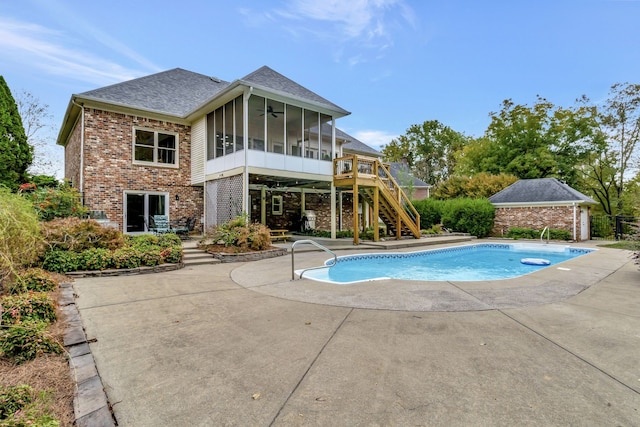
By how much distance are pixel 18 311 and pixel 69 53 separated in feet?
47.0

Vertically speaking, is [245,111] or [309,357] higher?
[245,111]

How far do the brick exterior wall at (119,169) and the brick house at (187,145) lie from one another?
0.11 feet

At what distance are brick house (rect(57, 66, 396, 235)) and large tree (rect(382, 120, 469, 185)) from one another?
2822 cm

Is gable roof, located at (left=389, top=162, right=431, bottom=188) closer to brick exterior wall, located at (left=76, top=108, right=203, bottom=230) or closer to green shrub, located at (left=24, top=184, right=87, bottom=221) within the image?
brick exterior wall, located at (left=76, top=108, right=203, bottom=230)

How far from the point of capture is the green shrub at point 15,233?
4.16 m

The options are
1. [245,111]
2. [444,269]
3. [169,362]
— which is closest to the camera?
[169,362]

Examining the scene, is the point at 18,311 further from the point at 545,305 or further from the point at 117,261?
the point at 545,305

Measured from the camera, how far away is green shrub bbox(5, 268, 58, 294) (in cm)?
411

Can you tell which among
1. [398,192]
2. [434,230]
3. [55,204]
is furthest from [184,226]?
[434,230]

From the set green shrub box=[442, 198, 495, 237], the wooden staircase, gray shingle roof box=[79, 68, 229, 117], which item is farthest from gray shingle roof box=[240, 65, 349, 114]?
green shrub box=[442, 198, 495, 237]

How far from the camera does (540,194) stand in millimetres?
16859

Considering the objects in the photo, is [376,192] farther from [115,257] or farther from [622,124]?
[622,124]

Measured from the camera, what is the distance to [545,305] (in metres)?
4.45

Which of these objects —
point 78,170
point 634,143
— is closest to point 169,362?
point 78,170
